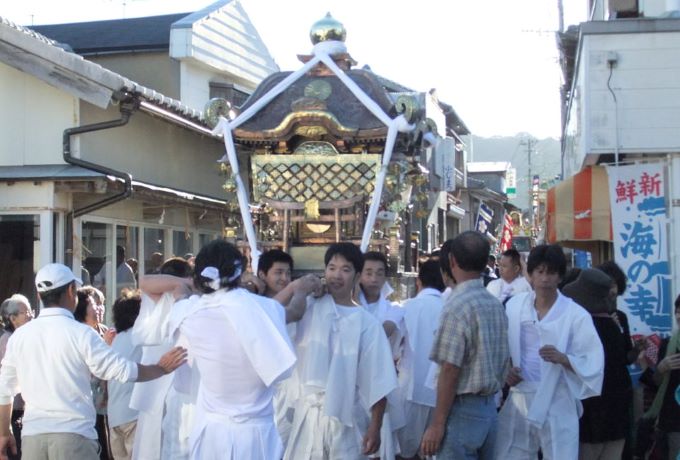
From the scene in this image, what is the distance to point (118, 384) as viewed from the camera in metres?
6.82

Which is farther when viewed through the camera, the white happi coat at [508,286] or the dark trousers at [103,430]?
the white happi coat at [508,286]

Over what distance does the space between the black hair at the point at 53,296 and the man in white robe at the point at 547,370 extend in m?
2.65

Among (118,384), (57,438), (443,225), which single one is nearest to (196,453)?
(57,438)

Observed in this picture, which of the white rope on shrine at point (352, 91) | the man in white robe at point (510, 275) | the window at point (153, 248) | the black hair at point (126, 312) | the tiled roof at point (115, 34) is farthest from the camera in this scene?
the tiled roof at point (115, 34)

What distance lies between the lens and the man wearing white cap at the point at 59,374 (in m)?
5.23

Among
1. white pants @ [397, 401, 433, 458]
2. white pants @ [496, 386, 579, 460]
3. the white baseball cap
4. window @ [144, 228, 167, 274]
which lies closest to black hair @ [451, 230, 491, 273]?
white pants @ [496, 386, 579, 460]

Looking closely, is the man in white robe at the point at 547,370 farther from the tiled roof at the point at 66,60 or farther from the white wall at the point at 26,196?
the white wall at the point at 26,196

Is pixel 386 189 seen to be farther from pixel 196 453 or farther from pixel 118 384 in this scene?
pixel 196 453

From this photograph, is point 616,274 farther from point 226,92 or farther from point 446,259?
point 226,92

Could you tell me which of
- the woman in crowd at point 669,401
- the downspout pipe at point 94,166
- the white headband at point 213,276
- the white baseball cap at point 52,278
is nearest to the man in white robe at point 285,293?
the white headband at point 213,276

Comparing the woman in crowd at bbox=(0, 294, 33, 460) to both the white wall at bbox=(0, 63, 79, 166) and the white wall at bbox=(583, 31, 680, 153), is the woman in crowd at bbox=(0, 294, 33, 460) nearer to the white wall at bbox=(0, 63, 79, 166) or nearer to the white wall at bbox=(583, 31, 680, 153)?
the white wall at bbox=(0, 63, 79, 166)

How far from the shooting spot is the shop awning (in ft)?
33.4

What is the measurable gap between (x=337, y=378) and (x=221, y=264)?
111cm

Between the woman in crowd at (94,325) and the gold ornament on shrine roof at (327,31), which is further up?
the gold ornament on shrine roof at (327,31)
